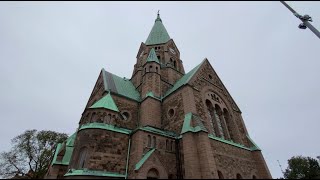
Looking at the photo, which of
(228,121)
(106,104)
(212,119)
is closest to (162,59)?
(212,119)

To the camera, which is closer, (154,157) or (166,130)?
(154,157)

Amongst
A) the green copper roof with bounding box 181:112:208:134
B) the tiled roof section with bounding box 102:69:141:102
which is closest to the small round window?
the green copper roof with bounding box 181:112:208:134

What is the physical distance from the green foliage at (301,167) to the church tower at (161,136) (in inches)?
1156

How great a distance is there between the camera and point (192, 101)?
17250 mm

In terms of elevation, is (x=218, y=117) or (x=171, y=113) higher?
(x=218, y=117)

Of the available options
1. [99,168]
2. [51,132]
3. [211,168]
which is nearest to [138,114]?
[99,168]

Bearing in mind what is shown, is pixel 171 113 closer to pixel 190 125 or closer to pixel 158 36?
pixel 190 125

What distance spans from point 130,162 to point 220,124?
10682mm

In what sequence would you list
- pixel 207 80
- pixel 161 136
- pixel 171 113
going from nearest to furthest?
pixel 161 136, pixel 171 113, pixel 207 80

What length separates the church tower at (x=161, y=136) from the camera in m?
13.6

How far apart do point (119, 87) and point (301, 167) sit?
1744 inches

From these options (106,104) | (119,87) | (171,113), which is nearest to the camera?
(106,104)

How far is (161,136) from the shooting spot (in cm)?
1566

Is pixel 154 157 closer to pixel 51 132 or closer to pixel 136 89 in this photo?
pixel 136 89
